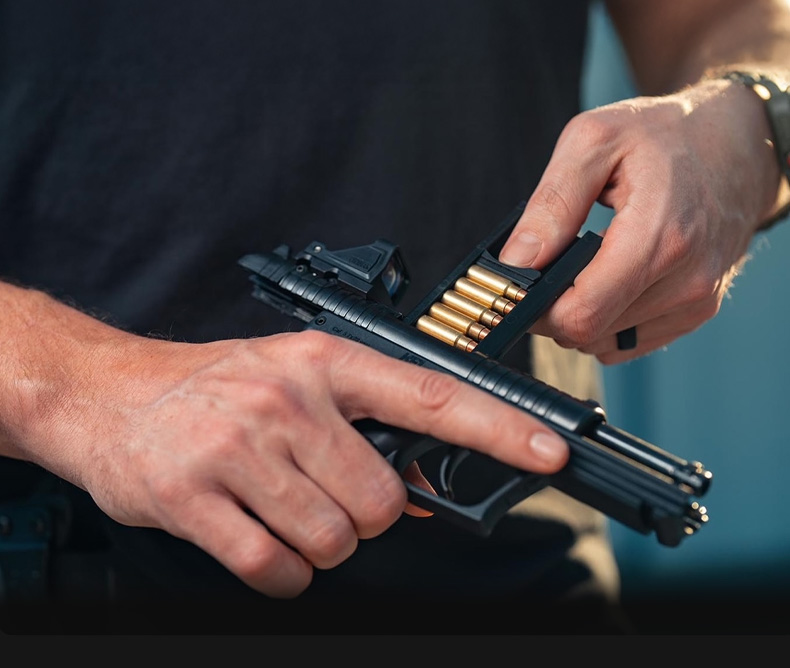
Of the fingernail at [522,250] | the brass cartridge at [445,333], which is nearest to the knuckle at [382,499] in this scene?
the brass cartridge at [445,333]

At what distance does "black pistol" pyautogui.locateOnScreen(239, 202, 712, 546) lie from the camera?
3.93ft

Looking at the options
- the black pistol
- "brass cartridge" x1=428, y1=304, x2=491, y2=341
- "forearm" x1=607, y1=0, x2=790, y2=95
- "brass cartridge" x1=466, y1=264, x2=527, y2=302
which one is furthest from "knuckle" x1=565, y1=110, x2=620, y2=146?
"forearm" x1=607, y1=0, x2=790, y2=95

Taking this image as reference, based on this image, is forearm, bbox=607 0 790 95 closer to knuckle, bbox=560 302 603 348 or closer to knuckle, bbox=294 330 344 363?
knuckle, bbox=560 302 603 348

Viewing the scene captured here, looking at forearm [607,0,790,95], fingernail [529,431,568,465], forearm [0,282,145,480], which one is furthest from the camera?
forearm [607,0,790,95]

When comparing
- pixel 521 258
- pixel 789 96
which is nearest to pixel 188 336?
pixel 521 258

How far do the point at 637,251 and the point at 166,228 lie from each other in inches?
40.4

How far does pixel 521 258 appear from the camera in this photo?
61.9 inches

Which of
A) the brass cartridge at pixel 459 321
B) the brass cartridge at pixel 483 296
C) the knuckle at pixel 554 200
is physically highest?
the knuckle at pixel 554 200

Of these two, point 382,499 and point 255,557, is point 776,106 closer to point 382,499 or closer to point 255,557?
point 382,499

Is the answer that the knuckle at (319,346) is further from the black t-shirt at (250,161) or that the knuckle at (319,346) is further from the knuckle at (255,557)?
the black t-shirt at (250,161)

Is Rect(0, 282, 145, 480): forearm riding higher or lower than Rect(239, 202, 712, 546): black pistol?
lower

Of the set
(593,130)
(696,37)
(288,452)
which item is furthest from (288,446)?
(696,37)

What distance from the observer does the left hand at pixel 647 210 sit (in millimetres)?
1545

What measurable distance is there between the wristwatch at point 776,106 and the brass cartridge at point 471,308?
0.81 m
